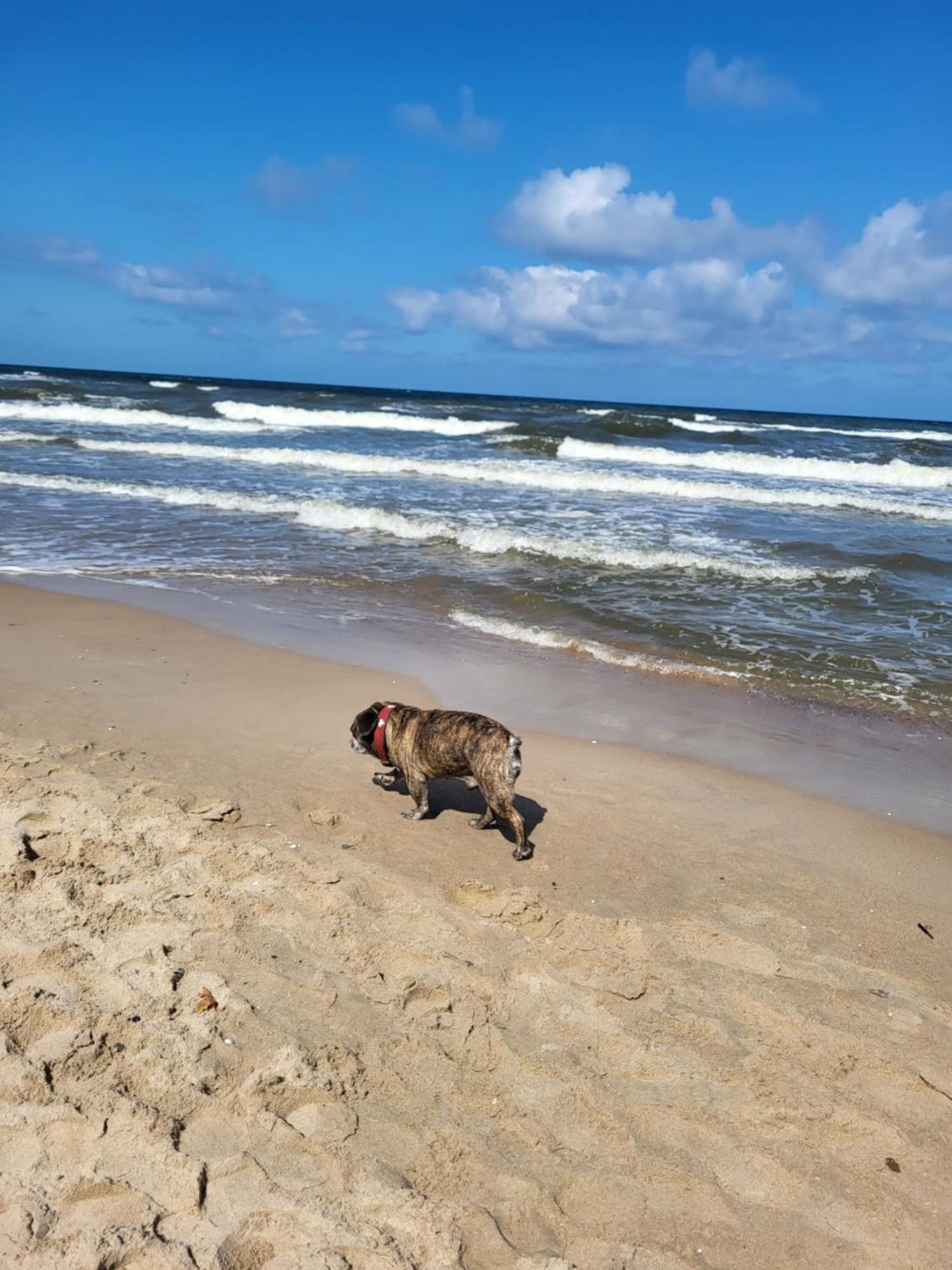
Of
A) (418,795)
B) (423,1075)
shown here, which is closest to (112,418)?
(418,795)

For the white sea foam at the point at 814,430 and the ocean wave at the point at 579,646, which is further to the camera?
the white sea foam at the point at 814,430

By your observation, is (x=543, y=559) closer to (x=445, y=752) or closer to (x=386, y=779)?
(x=386, y=779)

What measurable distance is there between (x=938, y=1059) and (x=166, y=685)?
5.47 m

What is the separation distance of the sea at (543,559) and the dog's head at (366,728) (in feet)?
6.20

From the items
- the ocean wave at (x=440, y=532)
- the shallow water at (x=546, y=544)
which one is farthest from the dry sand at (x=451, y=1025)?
the ocean wave at (x=440, y=532)

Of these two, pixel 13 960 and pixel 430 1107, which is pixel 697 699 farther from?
pixel 13 960

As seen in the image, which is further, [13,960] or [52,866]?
[52,866]

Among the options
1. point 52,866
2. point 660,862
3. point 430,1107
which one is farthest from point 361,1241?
point 660,862

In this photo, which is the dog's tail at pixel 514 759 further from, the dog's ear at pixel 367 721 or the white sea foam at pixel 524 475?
the white sea foam at pixel 524 475

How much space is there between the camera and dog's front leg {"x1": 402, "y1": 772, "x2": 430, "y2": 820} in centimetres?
498

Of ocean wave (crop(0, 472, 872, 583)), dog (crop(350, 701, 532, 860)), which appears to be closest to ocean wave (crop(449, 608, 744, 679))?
ocean wave (crop(0, 472, 872, 583))

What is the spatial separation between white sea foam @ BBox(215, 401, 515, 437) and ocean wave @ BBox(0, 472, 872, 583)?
773 inches

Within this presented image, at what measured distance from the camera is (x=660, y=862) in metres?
4.65

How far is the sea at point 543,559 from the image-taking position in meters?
8.03
